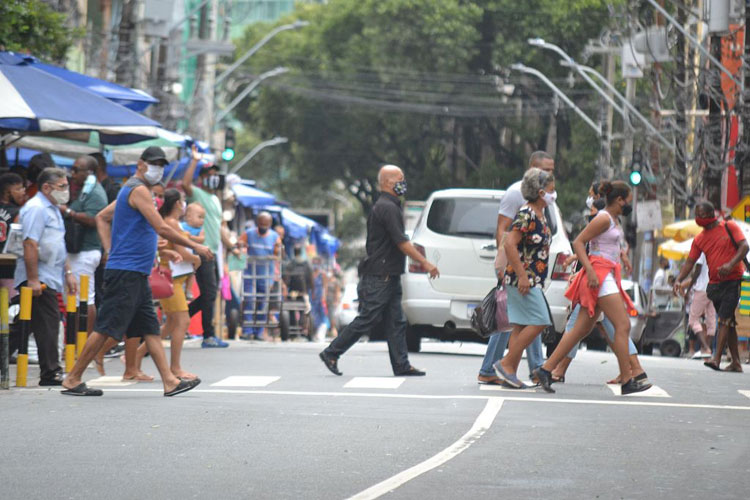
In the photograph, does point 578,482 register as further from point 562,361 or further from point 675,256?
point 675,256

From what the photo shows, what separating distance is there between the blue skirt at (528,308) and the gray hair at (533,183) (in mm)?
710

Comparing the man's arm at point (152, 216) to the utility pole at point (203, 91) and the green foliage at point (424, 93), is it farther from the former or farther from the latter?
the green foliage at point (424, 93)

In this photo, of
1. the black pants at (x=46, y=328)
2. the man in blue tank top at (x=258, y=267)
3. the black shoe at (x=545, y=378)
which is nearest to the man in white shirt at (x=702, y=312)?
the man in blue tank top at (x=258, y=267)

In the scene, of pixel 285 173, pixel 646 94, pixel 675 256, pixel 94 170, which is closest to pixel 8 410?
pixel 94 170

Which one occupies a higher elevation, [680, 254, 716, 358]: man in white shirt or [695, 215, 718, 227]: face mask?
[695, 215, 718, 227]: face mask

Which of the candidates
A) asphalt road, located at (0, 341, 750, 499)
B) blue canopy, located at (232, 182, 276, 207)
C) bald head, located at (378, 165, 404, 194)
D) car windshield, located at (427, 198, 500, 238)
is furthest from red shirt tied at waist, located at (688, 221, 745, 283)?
blue canopy, located at (232, 182, 276, 207)

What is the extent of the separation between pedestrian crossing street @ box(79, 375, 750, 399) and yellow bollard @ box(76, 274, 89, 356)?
0.37 meters

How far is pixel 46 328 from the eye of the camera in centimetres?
1295

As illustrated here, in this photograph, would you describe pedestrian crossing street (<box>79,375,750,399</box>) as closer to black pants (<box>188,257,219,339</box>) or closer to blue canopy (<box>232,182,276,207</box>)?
black pants (<box>188,257,219,339</box>)

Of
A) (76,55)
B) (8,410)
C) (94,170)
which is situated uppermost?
(76,55)

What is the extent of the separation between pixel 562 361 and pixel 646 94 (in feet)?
136

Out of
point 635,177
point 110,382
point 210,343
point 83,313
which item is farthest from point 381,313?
point 635,177

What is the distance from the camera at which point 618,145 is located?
55469 millimetres

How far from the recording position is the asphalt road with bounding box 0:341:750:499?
7.70 m
